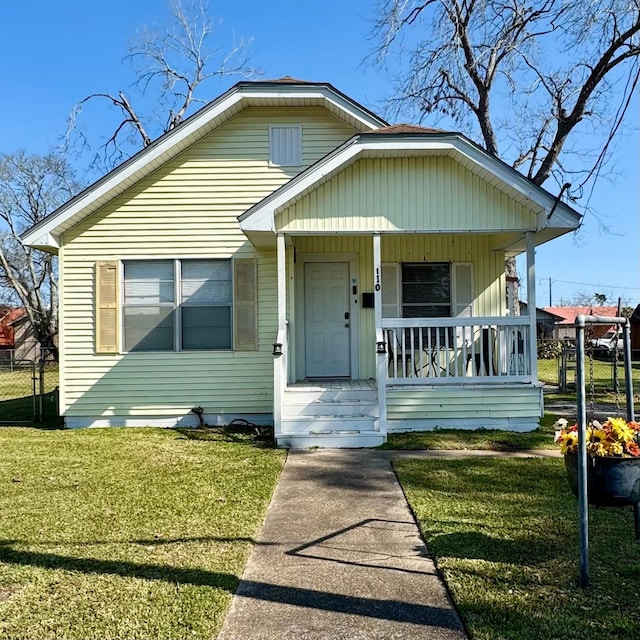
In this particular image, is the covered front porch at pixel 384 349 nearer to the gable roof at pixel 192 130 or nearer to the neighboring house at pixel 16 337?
the gable roof at pixel 192 130

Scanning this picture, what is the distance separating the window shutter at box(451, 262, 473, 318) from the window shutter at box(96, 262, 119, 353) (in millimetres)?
5661

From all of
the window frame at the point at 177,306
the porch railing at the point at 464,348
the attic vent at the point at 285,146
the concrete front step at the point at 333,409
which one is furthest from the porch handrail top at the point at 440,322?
the attic vent at the point at 285,146

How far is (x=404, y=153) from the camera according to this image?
7230mm

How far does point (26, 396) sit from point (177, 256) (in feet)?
27.0

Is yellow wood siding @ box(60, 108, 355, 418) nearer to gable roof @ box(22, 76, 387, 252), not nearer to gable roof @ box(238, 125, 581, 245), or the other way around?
gable roof @ box(22, 76, 387, 252)

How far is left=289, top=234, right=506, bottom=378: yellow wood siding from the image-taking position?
8.91 m

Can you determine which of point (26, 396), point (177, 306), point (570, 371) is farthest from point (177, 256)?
point (570, 371)

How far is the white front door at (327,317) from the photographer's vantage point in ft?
29.4

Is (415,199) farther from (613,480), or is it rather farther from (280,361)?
(613,480)

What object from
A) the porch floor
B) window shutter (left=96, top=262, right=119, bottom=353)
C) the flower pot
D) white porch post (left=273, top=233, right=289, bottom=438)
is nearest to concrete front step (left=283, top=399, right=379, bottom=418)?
white porch post (left=273, top=233, right=289, bottom=438)

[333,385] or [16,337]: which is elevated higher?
[16,337]

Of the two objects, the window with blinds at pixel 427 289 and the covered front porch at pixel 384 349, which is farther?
the window with blinds at pixel 427 289

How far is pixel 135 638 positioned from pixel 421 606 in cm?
146

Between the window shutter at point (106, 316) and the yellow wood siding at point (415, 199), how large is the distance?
145 inches
